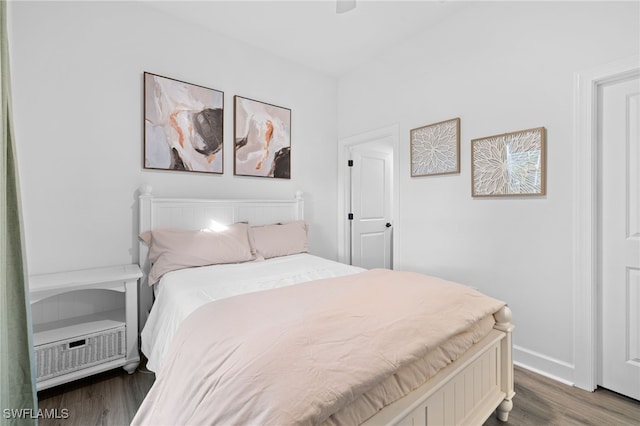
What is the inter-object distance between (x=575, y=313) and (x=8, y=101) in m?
3.30

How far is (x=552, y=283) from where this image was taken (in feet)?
6.64

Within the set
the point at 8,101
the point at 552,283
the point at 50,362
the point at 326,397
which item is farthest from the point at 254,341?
the point at 552,283

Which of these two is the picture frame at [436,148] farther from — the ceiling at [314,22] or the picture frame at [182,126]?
the picture frame at [182,126]

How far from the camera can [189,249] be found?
225 cm

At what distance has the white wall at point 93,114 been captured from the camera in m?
2.02

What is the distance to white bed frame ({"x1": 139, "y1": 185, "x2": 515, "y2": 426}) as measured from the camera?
1046mm

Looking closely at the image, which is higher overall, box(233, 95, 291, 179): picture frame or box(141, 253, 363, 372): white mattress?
box(233, 95, 291, 179): picture frame

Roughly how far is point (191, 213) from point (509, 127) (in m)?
2.72

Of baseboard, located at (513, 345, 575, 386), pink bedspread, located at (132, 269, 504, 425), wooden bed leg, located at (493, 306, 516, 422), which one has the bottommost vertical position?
baseboard, located at (513, 345, 575, 386)

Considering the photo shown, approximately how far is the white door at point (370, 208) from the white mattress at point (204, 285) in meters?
1.44

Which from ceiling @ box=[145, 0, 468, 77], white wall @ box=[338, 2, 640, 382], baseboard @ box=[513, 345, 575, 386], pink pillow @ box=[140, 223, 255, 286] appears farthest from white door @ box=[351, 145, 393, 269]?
baseboard @ box=[513, 345, 575, 386]

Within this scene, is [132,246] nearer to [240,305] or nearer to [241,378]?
[240,305]

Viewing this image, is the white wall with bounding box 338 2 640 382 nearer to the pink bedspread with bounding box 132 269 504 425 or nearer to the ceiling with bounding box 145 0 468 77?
the ceiling with bounding box 145 0 468 77

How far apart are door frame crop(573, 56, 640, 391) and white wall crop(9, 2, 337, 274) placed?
9.02 feet
